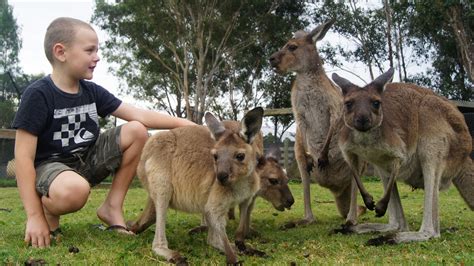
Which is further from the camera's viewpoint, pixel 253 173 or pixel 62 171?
pixel 62 171

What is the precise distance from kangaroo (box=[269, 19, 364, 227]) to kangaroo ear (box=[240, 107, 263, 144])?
A: 1.67 metres

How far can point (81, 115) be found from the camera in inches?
148

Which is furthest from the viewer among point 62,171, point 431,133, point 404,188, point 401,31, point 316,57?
point 401,31

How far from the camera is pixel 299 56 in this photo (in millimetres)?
5176

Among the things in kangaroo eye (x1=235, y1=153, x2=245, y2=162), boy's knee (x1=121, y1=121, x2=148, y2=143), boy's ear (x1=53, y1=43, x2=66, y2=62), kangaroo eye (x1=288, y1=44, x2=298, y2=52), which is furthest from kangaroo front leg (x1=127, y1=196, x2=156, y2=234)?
kangaroo eye (x1=288, y1=44, x2=298, y2=52)

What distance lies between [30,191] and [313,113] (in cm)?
262

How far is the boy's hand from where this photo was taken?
128 inches

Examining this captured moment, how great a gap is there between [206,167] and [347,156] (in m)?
1.14

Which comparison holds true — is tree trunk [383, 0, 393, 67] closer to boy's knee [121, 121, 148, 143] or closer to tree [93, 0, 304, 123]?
tree [93, 0, 304, 123]

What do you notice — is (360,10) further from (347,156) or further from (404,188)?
(347,156)

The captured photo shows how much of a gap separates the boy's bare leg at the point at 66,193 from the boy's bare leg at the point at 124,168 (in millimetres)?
519

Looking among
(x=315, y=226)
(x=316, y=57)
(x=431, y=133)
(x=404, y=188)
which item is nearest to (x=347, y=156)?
(x=431, y=133)

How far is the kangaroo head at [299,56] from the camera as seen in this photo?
5.16 meters

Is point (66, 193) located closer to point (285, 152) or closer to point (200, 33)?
point (285, 152)
